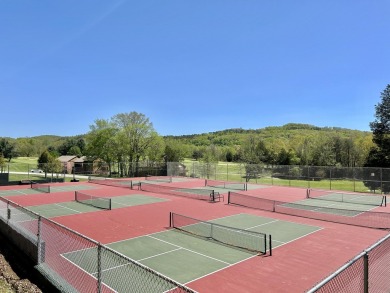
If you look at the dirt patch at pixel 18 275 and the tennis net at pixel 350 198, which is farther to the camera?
the tennis net at pixel 350 198

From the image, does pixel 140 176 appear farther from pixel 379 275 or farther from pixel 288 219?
pixel 379 275

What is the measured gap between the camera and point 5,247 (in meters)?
13.1

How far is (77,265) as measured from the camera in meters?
10.6

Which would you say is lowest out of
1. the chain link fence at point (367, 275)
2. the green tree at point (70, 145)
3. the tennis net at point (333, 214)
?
the tennis net at point (333, 214)

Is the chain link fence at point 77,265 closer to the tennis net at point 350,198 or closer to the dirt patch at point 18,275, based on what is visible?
the dirt patch at point 18,275

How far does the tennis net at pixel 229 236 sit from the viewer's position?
42.2 ft

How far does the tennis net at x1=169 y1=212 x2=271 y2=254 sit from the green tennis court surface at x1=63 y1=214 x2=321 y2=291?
1.21 feet

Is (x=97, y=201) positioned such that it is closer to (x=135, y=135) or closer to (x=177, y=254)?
(x=177, y=254)

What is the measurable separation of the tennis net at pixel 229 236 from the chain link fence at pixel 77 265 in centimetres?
446

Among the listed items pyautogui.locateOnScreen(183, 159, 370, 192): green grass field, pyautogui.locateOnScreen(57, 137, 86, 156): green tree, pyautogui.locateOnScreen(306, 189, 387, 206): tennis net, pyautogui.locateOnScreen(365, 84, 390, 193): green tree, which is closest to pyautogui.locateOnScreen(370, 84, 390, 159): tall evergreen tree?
pyautogui.locateOnScreen(365, 84, 390, 193): green tree

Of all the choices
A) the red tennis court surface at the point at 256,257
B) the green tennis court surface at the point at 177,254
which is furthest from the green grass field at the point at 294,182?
the green tennis court surface at the point at 177,254

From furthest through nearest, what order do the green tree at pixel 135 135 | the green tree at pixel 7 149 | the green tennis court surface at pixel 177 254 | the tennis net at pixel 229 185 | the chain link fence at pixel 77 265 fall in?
the green tree at pixel 7 149 < the green tree at pixel 135 135 < the tennis net at pixel 229 185 < the green tennis court surface at pixel 177 254 < the chain link fence at pixel 77 265

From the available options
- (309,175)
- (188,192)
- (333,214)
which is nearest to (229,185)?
(309,175)

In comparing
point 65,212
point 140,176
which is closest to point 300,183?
point 140,176
